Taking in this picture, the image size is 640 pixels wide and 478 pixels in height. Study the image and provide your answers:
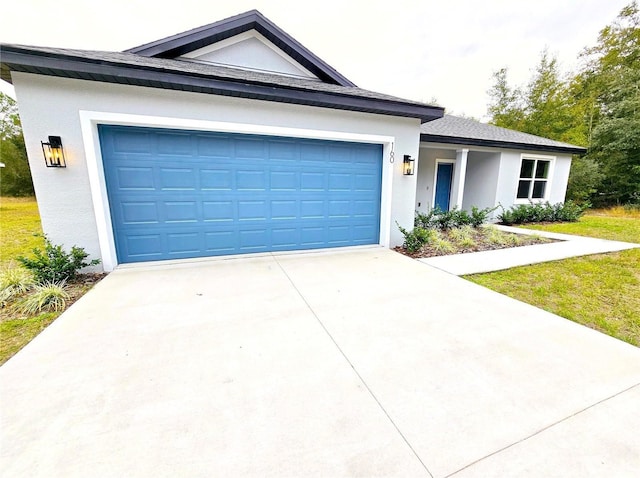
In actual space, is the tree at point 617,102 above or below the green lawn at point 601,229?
above

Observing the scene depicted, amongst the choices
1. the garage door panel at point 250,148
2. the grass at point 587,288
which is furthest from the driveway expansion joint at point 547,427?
the garage door panel at point 250,148

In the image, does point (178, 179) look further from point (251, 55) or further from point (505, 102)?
point (505, 102)

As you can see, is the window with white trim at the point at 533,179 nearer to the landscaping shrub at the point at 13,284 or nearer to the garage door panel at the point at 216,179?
the garage door panel at the point at 216,179

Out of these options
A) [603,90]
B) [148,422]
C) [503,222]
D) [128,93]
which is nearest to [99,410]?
[148,422]

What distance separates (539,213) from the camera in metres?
9.75

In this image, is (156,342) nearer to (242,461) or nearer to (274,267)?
(242,461)

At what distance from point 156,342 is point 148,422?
1.01 m

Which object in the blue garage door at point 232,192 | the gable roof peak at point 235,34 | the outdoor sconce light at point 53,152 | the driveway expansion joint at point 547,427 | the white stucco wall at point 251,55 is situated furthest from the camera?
the white stucco wall at point 251,55

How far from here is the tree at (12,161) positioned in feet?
66.8

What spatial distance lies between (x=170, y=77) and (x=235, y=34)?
9.72 feet

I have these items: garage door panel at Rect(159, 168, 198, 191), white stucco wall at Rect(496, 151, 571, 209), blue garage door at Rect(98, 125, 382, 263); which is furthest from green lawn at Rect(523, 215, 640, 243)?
garage door panel at Rect(159, 168, 198, 191)

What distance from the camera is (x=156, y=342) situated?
2.51 metres

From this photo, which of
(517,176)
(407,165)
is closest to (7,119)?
(407,165)

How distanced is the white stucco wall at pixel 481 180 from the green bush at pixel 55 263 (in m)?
11.4
